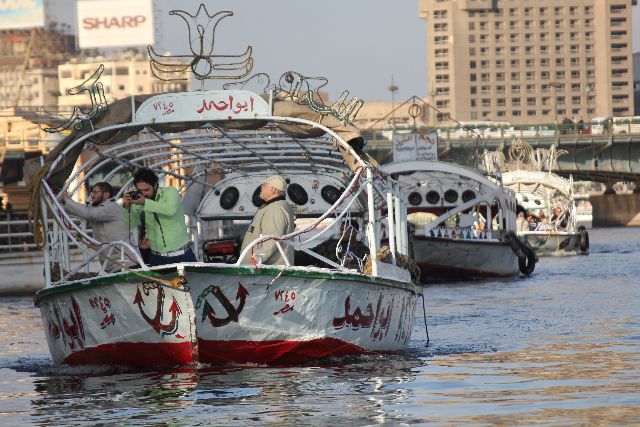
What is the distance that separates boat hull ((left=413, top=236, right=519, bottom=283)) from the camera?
3950cm

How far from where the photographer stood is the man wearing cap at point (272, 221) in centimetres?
1633

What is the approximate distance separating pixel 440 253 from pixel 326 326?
23.4m

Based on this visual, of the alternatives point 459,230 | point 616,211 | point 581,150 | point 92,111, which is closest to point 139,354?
point 92,111

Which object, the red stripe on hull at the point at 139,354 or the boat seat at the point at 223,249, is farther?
the boat seat at the point at 223,249

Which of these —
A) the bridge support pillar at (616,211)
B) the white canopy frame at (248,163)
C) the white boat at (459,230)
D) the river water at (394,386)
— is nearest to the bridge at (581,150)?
the bridge support pillar at (616,211)

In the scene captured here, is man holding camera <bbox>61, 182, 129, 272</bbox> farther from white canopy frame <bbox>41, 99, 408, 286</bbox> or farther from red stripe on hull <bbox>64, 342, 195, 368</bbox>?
red stripe on hull <bbox>64, 342, 195, 368</bbox>

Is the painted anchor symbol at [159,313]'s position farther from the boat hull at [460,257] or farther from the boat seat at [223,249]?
the boat hull at [460,257]

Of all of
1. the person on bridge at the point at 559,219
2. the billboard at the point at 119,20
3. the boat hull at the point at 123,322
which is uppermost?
the billboard at the point at 119,20

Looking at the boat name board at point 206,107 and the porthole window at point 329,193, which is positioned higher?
the boat name board at point 206,107

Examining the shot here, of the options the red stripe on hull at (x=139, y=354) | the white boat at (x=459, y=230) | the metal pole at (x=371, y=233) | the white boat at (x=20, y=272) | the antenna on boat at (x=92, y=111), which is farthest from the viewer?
the white boat at (x=459, y=230)

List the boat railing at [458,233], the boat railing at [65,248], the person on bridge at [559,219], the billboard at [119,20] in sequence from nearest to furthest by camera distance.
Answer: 1. the boat railing at [65,248]
2. the boat railing at [458,233]
3. the person on bridge at [559,219]
4. the billboard at [119,20]

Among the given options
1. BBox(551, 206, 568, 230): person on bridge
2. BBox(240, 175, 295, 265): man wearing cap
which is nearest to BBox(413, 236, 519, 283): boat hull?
BBox(551, 206, 568, 230): person on bridge

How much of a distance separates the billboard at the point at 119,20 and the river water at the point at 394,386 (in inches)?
5526

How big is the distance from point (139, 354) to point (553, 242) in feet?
142
